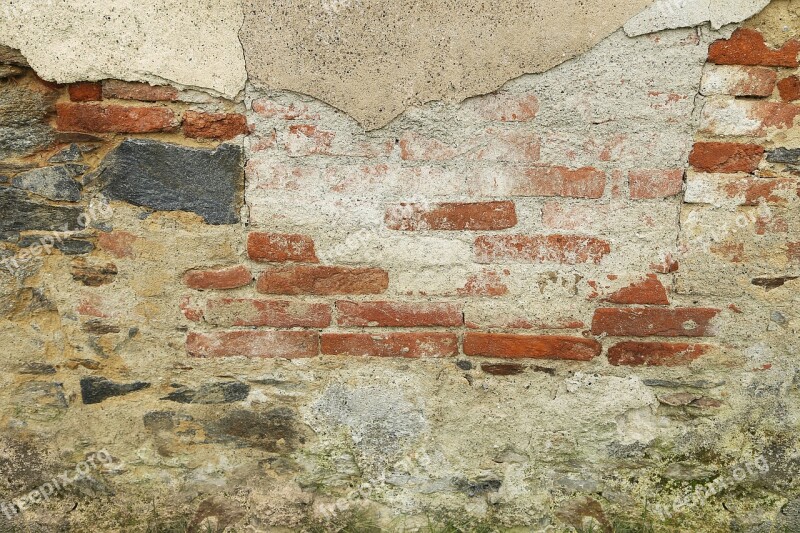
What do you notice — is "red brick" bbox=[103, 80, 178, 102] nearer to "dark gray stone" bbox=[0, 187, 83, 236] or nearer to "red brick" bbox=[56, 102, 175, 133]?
"red brick" bbox=[56, 102, 175, 133]

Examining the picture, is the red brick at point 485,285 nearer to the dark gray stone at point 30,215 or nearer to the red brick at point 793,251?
the red brick at point 793,251

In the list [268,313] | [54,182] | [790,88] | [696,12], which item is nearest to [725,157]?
[790,88]

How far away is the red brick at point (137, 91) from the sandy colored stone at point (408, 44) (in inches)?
9.0

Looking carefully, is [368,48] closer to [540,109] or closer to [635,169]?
[540,109]

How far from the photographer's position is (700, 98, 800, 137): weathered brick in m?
1.62

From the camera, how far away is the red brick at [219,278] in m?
1.76

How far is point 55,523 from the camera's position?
1.85m

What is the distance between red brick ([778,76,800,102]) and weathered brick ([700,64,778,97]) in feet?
0.07

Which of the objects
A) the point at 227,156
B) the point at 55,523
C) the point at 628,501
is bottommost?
the point at 55,523

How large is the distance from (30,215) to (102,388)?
52 centimetres

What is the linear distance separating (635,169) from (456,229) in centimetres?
50

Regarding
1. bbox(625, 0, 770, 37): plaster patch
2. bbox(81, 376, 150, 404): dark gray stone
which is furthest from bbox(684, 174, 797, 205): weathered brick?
bbox(81, 376, 150, 404): dark gray stone

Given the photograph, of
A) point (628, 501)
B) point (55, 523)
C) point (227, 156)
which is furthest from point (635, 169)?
point (55, 523)

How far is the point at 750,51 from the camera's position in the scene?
5.20ft
